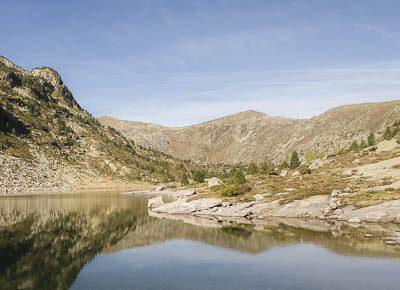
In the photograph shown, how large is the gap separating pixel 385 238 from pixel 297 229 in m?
17.6

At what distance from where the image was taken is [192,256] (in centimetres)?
5812

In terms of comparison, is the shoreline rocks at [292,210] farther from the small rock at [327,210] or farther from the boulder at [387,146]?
the boulder at [387,146]

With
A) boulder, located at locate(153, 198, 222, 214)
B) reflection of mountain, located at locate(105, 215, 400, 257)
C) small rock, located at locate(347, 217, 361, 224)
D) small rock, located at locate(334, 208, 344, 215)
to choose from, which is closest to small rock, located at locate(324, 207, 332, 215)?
small rock, located at locate(334, 208, 344, 215)

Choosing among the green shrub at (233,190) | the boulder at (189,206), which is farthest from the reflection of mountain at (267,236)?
the green shrub at (233,190)

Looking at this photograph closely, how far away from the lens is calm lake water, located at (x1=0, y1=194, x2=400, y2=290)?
43250 mm

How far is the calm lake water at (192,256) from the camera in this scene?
142ft

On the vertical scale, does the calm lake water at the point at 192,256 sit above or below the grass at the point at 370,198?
below

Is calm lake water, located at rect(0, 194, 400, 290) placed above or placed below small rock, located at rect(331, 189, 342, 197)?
below

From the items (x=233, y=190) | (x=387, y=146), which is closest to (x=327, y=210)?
(x=233, y=190)

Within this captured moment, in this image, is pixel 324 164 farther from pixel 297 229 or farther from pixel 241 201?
pixel 297 229

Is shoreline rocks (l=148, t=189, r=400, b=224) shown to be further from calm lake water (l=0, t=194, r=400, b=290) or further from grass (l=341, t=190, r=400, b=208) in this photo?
calm lake water (l=0, t=194, r=400, b=290)

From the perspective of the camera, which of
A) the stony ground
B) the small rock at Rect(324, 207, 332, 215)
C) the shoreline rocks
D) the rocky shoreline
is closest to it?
the rocky shoreline

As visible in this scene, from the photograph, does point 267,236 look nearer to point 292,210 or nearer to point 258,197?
point 292,210

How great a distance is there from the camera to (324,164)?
154 meters
